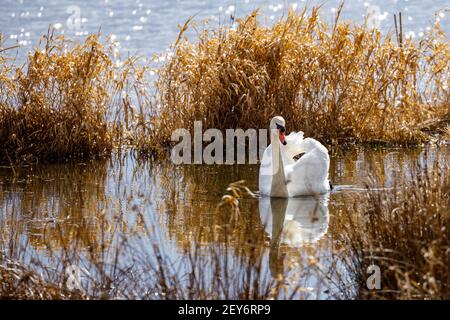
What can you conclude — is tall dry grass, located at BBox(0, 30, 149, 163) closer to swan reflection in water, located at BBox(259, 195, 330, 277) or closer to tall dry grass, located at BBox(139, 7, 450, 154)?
tall dry grass, located at BBox(139, 7, 450, 154)

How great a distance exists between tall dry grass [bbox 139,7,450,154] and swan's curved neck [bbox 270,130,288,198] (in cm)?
209

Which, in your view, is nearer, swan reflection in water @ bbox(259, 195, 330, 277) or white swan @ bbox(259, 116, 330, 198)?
swan reflection in water @ bbox(259, 195, 330, 277)

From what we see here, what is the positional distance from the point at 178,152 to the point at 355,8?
683 inches

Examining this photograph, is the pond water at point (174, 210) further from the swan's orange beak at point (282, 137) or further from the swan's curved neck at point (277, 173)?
the swan's orange beak at point (282, 137)

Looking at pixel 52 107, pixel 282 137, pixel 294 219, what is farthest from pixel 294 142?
pixel 52 107

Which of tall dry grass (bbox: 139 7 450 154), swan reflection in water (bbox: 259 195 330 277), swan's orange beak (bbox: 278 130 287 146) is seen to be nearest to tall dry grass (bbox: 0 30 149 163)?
tall dry grass (bbox: 139 7 450 154)

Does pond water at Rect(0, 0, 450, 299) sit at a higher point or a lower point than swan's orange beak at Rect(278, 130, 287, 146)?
lower

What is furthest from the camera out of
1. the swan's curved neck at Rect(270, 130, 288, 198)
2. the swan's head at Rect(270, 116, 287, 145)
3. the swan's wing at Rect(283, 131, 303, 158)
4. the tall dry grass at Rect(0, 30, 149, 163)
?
the tall dry grass at Rect(0, 30, 149, 163)

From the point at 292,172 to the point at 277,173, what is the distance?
0.34 m

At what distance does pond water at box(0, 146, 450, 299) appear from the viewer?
7316 mm
